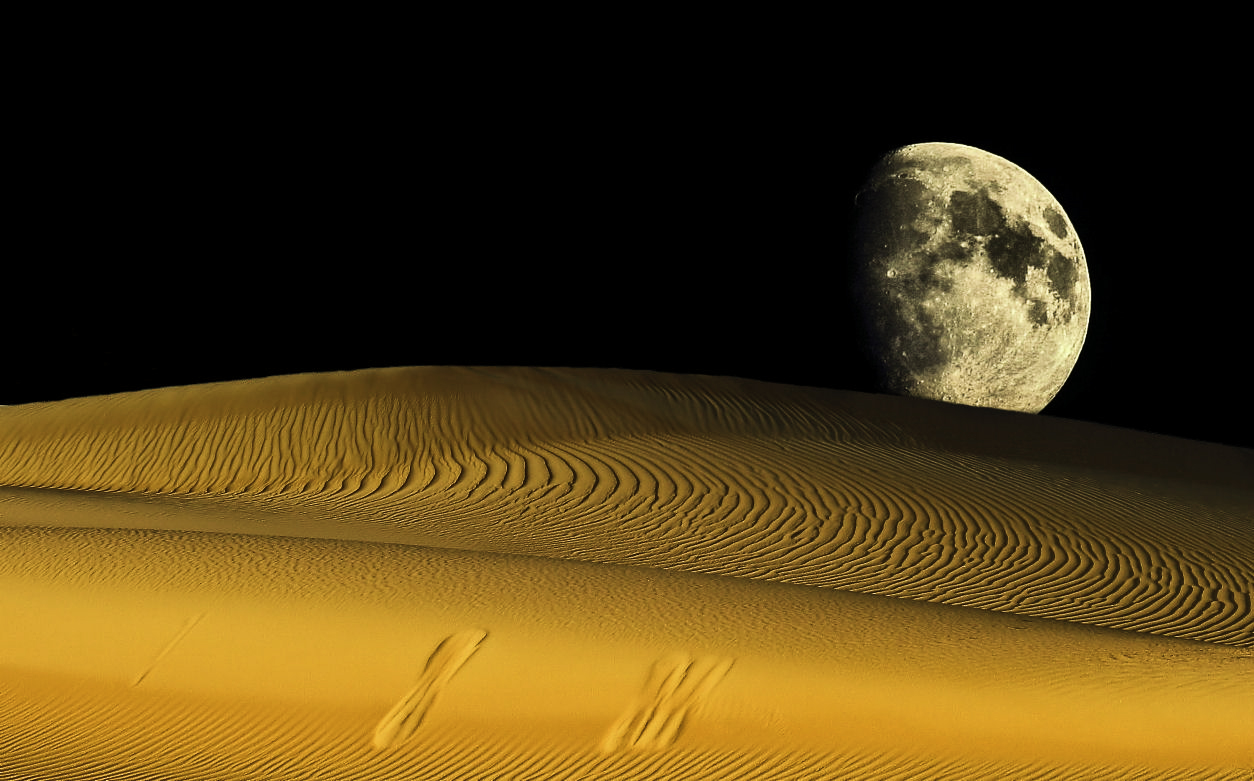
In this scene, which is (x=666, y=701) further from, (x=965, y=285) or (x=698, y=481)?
(x=965, y=285)

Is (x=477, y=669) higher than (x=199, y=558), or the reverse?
(x=199, y=558)

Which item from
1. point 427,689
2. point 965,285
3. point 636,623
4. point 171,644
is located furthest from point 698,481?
point 965,285

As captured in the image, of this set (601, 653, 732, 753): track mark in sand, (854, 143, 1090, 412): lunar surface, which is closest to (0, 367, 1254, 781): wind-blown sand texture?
(601, 653, 732, 753): track mark in sand

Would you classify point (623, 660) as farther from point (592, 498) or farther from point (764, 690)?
point (592, 498)

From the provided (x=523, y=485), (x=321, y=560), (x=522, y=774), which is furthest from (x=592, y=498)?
(x=522, y=774)

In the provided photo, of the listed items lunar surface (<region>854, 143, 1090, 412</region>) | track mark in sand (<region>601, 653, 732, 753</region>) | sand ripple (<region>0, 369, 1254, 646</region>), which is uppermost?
lunar surface (<region>854, 143, 1090, 412</region>)

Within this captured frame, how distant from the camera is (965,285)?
68.7 feet

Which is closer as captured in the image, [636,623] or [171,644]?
[171,644]

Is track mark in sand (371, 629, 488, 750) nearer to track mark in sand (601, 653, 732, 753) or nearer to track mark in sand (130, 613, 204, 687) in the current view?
track mark in sand (601, 653, 732, 753)

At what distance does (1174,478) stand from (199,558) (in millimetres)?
12164

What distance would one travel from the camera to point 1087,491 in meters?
13.7

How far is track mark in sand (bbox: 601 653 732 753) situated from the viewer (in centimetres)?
540

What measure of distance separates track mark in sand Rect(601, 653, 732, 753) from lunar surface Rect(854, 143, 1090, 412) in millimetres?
15698

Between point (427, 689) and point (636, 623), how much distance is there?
1201 mm
